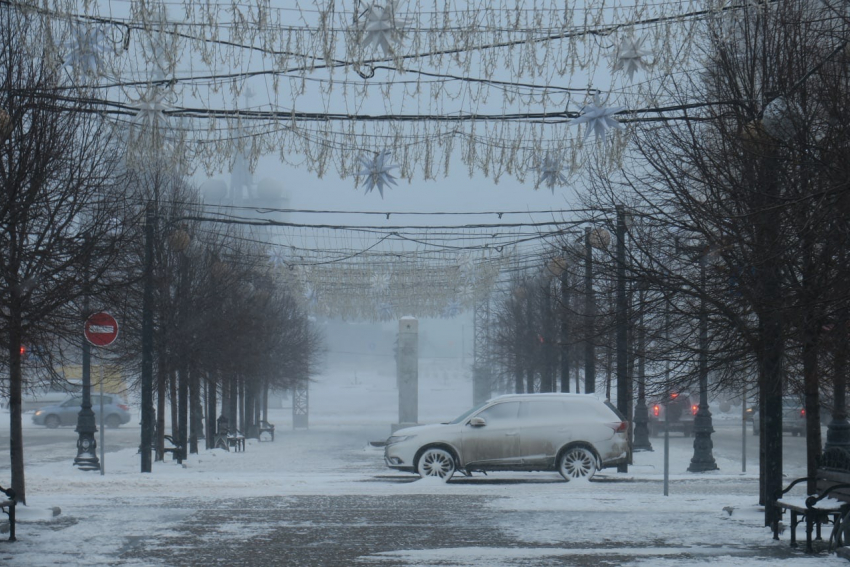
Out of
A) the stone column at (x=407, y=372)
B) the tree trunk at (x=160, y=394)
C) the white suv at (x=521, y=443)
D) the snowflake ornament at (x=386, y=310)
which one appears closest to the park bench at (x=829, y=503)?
the white suv at (x=521, y=443)

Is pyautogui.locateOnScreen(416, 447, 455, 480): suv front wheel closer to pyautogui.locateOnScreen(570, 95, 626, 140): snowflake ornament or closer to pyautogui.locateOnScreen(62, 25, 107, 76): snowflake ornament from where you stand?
pyautogui.locateOnScreen(570, 95, 626, 140): snowflake ornament

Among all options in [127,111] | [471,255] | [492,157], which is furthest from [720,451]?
[127,111]

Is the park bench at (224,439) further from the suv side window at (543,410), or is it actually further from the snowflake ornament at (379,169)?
the snowflake ornament at (379,169)

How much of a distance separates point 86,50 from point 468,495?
30.9ft

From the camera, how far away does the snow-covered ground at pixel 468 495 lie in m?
11.3

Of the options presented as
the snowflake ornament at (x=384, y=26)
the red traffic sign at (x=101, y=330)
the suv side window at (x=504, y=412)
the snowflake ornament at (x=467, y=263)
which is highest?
the snowflake ornament at (x=384, y=26)

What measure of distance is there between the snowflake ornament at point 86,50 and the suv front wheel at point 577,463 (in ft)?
40.1

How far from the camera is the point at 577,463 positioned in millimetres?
21688

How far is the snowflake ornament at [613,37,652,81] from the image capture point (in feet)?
41.8

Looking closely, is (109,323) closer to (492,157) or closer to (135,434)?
(492,157)

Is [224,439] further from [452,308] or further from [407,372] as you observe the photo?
[407,372]

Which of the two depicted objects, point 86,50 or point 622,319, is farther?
point 622,319

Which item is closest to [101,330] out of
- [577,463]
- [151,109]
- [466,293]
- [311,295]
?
[151,109]

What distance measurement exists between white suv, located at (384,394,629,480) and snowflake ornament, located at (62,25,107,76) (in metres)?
10.8
